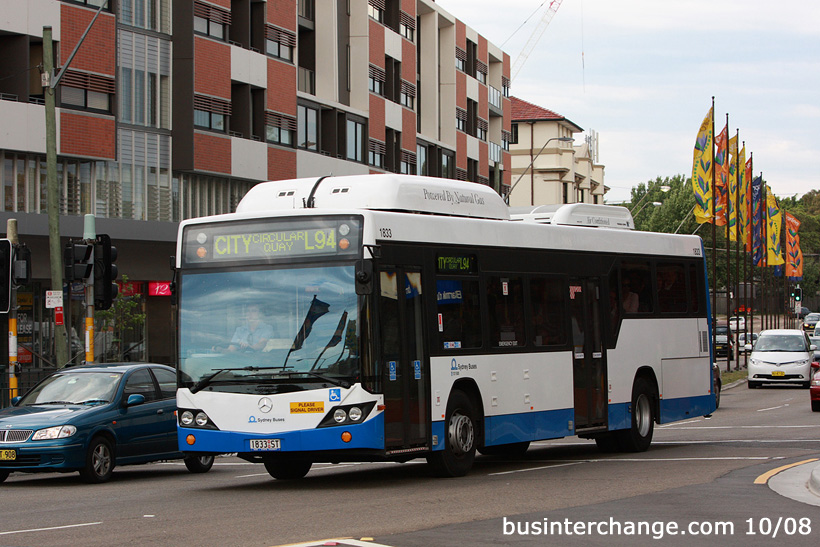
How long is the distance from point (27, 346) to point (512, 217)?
20.8 metres

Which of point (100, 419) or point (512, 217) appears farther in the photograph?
point (512, 217)

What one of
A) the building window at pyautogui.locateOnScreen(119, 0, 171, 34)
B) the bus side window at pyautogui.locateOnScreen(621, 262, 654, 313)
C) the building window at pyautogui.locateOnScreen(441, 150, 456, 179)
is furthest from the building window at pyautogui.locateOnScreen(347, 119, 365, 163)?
the bus side window at pyautogui.locateOnScreen(621, 262, 654, 313)

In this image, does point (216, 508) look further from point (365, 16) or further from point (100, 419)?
point (365, 16)

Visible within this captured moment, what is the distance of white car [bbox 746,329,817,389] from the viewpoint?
4122 cm

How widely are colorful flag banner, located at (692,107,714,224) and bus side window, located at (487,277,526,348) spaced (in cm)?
2962

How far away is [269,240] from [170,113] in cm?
2662

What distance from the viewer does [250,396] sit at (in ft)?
45.2

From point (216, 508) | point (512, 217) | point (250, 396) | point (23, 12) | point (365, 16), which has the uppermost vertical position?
point (365, 16)

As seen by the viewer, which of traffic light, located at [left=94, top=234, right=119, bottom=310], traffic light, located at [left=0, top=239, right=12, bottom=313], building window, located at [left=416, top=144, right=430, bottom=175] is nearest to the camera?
traffic light, located at [left=0, top=239, right=12, bottom=313]

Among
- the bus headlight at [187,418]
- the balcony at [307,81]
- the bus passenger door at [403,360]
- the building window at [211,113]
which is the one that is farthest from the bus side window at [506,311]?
the balcony at [307,81]

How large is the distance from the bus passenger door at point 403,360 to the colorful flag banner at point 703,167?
32.0m

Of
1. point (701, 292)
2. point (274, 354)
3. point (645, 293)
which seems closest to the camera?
point (274, 354)

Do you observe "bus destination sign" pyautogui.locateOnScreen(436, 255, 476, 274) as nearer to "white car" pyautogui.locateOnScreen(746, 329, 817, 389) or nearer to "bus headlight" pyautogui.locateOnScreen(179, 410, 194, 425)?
"bus headlight" pyautogui.locateOnScreen(179, 410, 194, 425)

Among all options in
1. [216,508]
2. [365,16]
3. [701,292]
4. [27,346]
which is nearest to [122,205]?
[27,346]
